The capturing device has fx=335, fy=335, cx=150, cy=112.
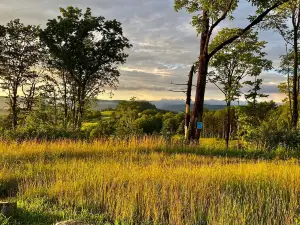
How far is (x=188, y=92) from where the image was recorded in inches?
682

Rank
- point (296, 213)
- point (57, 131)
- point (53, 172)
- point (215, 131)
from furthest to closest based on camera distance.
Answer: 1. point (215, 131)
2. point (57, 131)
3. point (53, 172)
4. point (296, 213)

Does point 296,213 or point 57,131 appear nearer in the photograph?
point 296,213

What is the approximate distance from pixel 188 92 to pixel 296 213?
11.9m

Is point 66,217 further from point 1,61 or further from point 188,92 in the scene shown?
point 1,61

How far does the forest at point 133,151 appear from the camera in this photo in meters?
5.59

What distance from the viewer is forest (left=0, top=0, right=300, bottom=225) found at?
5.59 meters

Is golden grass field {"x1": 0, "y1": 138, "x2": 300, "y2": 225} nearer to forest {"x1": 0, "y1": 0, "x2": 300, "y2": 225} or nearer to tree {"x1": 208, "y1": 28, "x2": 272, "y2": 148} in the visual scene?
forest {"x1": 0, "y1": 0, "x2": 300, "y2": 225}

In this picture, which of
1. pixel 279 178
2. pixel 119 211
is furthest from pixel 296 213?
pixel 119 211

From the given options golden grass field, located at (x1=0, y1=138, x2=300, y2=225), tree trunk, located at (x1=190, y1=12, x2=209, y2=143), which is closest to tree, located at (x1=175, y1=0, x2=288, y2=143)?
tree trunk, located at (x1=190, y1=12, x2=209, y2=143)

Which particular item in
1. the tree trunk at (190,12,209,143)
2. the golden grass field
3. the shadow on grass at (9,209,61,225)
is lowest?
the shadow on grass at (9,209,61,225)

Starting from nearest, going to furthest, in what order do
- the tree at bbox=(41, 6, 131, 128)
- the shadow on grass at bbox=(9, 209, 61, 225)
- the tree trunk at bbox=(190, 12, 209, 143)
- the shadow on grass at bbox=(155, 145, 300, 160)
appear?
the shadow on grass at bbox=(9, 209, 61, 225) < the shadow on grass at bbox=(155, 145, 300, 160) < the tree trunk at bbox=(190, 12, 209, 143) < the tree at bbox=(41, 6, 131, 128)

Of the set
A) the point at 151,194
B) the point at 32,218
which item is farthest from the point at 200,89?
the point at 32,218

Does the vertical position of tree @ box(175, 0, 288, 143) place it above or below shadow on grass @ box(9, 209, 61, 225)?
above

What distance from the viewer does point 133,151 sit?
→ 1237 cm
